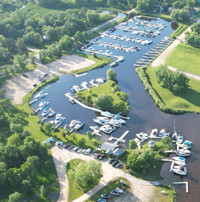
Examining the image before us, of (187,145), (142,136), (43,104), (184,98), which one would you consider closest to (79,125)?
(43,104)

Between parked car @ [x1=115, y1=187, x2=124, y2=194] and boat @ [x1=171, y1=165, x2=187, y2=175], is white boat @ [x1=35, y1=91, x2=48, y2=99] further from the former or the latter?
boat @ [x1=171, y1=165, x2=187, y2=175]

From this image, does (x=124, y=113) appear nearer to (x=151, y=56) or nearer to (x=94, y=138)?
(x=94, y=138)

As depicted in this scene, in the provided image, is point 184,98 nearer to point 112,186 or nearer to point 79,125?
point 79,125

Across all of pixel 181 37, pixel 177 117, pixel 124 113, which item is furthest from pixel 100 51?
pixel 177 117

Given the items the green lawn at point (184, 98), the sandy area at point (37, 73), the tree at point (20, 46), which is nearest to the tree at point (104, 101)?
the green lawn at point (184, 98)

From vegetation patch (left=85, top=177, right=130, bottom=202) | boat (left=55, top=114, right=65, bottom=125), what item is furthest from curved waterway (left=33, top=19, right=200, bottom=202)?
vegetation patch (left=85, top=177, right=130, bottom=202)

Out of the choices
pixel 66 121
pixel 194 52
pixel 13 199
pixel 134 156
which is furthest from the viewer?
pixel 194 52

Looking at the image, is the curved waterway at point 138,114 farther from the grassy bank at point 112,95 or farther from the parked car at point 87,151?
the parked car at point 87,151
